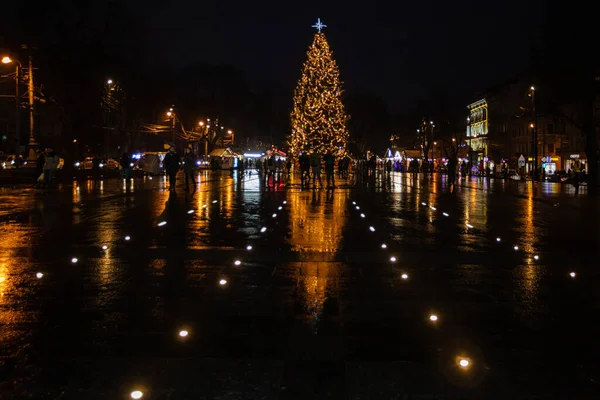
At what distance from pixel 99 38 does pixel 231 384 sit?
5067 cm

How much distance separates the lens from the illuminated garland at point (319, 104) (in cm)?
5578

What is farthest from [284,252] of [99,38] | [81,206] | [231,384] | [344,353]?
[99,38]

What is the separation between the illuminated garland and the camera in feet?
183

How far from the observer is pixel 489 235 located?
14250 mm

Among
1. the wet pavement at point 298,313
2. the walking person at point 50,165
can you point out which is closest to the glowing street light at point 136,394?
the wet pavement at point 298,313

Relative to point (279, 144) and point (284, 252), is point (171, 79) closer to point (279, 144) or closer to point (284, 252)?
point (279, 144)

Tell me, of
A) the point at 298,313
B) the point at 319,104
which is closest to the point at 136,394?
the point at 298,313

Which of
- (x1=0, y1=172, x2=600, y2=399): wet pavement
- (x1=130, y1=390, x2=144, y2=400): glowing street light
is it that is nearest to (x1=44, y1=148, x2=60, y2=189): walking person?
(x1=0, y1=172, x2=600, y2=399): wet pavement

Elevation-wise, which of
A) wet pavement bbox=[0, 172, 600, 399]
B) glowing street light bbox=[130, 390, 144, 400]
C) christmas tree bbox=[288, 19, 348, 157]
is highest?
christmas tree bbox=[288, 19, 348, 157]

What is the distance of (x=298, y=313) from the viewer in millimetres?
7152

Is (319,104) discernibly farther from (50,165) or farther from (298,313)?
(298,313)

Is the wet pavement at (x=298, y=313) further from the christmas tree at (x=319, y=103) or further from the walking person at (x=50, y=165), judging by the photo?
the christmas tree at (x=319, y=103)

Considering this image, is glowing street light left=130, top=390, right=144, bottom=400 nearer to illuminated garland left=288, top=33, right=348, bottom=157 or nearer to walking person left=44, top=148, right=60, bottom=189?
walking person left=44, top=148, right=60, bottom=189

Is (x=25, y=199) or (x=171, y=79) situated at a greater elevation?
(x=171, y=79)
